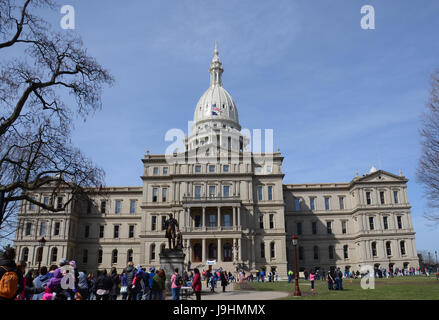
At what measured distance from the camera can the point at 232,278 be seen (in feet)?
169

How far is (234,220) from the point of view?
6078 cm

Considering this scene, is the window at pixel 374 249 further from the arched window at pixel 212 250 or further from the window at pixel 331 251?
the arched window at pixel 212 250

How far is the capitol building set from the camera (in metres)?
62.2

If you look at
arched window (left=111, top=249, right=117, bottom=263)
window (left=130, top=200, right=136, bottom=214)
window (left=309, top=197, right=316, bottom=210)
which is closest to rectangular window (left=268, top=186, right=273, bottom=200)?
window (left=309, top=197, right=316, bottom=210)

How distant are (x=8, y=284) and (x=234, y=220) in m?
54.3

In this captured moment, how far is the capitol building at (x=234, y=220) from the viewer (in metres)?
62.2

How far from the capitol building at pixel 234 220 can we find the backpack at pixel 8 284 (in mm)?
51590

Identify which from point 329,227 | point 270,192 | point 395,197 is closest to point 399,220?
point 395,197

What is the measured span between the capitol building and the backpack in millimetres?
51590

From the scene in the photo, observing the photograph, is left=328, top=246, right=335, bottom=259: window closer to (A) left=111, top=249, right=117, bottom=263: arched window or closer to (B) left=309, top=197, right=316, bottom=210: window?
(B) left=309, top=197, right=316, bottom=210: window

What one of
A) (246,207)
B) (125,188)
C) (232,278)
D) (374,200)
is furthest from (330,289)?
(125,188)

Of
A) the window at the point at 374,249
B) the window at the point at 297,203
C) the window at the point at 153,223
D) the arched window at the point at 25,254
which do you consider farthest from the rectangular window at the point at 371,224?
the arched window at the point at 25,254

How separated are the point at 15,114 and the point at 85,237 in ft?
209
